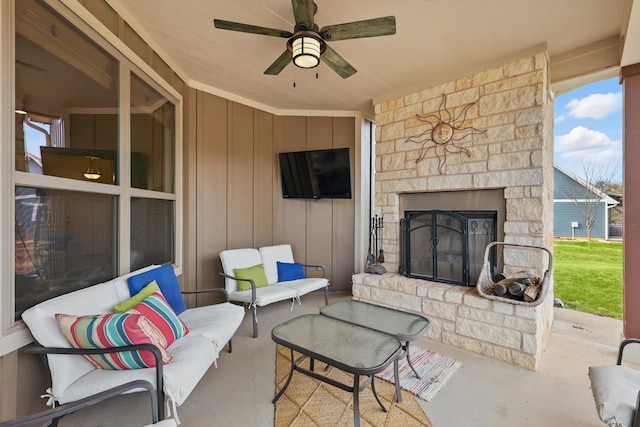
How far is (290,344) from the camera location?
5.81 feet

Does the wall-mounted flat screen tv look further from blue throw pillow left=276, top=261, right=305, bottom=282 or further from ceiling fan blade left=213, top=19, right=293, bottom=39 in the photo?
ceiling fan blade left=213, top=19, right=293, bottom=39

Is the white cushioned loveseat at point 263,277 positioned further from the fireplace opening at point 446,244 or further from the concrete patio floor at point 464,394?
the fireplace opening at point 446,244

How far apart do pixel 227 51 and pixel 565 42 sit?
3.02 metres

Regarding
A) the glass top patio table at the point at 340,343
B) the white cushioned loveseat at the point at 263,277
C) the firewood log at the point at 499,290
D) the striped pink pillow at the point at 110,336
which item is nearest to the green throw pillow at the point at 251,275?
the white cushioned loveseat at the point at 263,277

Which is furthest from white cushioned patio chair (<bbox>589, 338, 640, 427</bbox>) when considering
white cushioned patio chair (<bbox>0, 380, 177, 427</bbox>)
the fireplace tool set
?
the fireplace tool set

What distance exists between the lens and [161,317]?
183 cm

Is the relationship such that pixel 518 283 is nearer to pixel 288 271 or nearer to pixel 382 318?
pixel 382 318

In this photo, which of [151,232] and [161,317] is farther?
[151,232]

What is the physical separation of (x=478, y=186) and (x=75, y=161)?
10.7ft

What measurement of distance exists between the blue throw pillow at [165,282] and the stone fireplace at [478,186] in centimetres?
192

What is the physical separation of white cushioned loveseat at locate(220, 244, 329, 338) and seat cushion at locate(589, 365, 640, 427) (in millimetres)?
2357

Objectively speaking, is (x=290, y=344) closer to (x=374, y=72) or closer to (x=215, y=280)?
(x=215, y=280)

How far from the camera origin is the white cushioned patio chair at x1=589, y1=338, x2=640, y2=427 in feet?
3.95

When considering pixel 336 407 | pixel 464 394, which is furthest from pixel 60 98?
pixel 464 394
